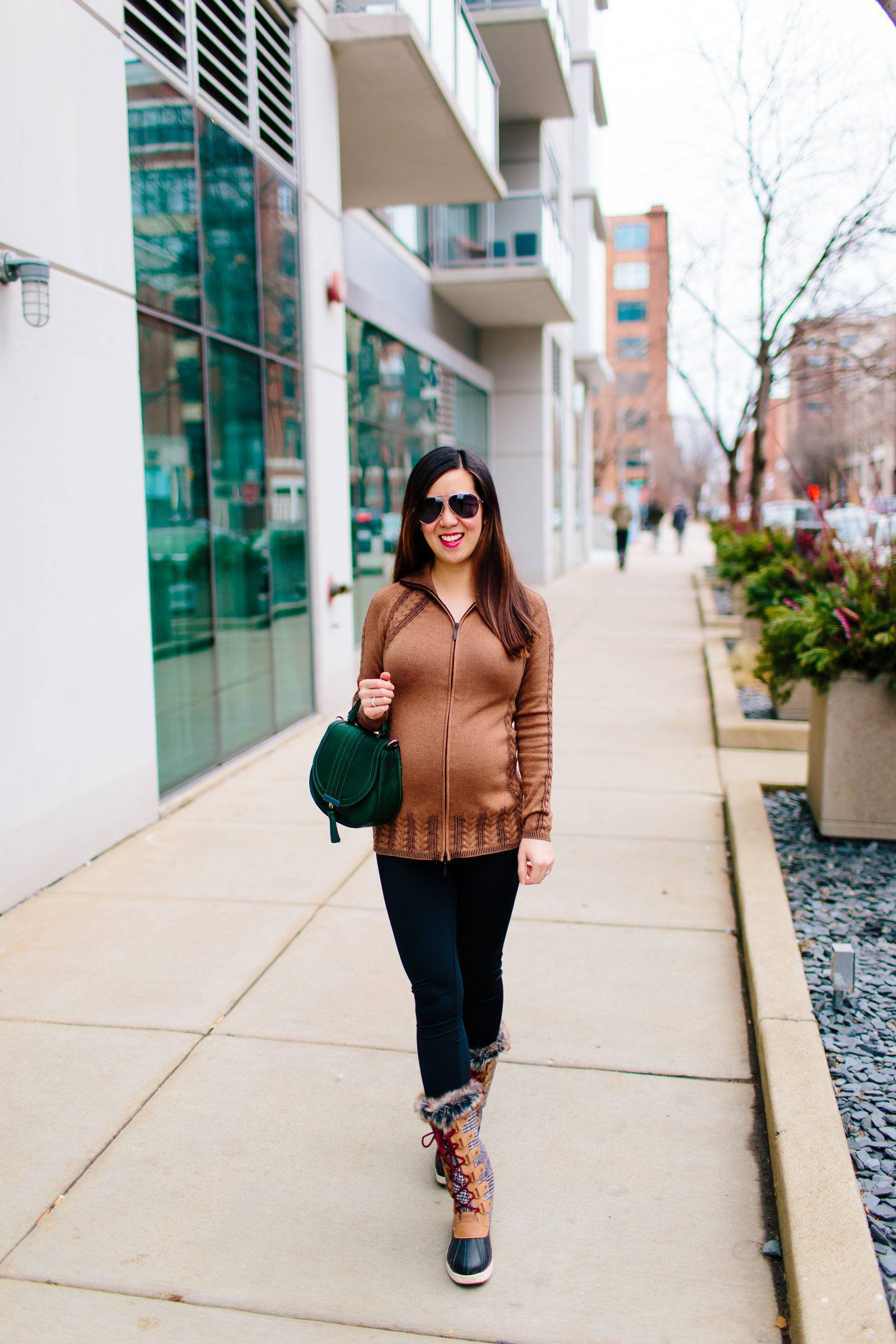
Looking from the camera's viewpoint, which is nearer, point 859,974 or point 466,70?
point 859,974

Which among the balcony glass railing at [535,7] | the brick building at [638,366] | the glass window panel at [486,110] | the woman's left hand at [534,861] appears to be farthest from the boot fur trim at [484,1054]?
the brick building at [638,366]

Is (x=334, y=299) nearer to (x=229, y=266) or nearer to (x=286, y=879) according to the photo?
(x=229, y=266)

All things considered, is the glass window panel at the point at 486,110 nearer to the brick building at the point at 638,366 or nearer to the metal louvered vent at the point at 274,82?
the metal louvered vent at the point at 274,82

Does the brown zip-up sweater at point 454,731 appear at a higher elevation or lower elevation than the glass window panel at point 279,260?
lower

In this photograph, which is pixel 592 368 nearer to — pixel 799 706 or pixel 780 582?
pixel 780 582

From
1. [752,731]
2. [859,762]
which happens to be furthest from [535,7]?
[859,762]

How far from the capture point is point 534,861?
2.73 meters

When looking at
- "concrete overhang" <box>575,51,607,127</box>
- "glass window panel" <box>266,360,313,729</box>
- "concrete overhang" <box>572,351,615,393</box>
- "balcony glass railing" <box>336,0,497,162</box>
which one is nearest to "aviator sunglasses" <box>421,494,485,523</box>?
"glass window panel" <box>266,360,313,729</box>

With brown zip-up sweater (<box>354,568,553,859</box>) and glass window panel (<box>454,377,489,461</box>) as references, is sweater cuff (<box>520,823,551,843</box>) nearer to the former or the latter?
brown zip-up sweater (<box>354,568,553,859</box>)

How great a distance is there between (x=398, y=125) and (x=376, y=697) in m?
8.99

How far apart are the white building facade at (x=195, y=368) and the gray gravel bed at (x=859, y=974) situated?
1920 mm

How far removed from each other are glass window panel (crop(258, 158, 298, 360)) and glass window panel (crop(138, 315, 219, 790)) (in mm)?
1385

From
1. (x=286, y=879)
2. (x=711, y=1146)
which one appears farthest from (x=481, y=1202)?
(x=286, y=879)

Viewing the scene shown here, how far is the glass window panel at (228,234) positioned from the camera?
721cm
